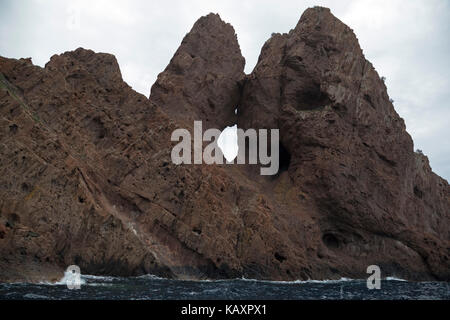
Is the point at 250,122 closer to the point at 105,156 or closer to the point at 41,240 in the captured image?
the point at 105,156

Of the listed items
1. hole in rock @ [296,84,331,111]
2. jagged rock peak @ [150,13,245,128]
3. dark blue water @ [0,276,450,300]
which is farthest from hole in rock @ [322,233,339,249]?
jagged rock peak @ [150,13,245,128]

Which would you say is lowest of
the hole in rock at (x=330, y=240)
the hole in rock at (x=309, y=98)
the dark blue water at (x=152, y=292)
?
the dark blue water at (x=152, y=292)

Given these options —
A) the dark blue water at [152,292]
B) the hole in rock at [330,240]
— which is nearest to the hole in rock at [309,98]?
the hole in rock at [330,240]

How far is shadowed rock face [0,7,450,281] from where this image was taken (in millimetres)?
27578

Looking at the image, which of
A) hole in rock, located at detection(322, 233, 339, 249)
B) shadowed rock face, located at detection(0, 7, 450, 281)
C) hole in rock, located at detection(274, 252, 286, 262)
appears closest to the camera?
shadowed rock face, located at detection(0, 7, 450, 281)

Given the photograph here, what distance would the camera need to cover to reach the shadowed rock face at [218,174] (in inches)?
1086

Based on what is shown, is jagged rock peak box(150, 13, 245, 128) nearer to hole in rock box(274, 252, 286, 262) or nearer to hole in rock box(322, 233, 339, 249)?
hole in rock box(322, 233, 339, 249)

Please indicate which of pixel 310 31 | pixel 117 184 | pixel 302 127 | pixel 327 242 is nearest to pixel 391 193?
pixel 327 242

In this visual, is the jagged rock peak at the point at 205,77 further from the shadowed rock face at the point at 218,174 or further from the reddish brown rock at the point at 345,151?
the reddish brown rock at the point at 345,151

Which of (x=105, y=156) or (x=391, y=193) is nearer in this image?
(x=105, y=156)

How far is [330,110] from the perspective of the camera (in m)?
41.8

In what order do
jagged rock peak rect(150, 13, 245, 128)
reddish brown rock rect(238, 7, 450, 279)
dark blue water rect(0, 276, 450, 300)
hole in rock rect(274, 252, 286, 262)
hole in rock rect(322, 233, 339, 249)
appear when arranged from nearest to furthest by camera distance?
dark blue water rect(0, 276, 450, 300)
hole in rock rect(274, 252, 286, 262)
reddish brown rock rect(238, 7, 450, 279)
hole in rock rect(322, 233, 339, 249)
jagged rock peak rect(150, 13, 245, 128)
